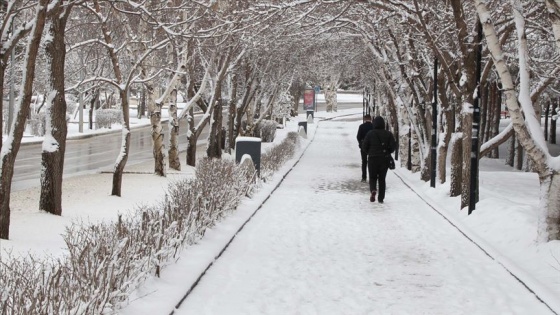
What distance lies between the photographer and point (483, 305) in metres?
7.71

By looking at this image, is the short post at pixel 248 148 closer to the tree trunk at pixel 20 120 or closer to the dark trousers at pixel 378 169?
the dark trousers at pixel 378 169

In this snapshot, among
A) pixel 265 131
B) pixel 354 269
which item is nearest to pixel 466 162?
pixel 354 269

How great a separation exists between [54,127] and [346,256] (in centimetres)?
626

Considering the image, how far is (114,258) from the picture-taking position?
6273mm

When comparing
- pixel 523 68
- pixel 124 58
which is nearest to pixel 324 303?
pixel 523 68

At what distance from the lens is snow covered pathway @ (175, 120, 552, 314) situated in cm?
760

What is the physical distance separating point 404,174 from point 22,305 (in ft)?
68.4

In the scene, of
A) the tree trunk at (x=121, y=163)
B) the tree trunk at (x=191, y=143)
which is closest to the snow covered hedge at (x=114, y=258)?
the tree trunk at (x=121, y=163)

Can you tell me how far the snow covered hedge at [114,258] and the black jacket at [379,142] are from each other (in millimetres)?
3572

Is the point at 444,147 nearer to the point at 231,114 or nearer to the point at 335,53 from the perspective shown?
the point at 231,114

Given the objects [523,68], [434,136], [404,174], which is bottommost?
[404,174]

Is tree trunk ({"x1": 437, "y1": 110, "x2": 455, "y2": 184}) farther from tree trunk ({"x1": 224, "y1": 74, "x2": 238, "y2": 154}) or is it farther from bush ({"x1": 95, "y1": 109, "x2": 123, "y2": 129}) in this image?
bush ({"x1": 95, "y1": 109, "x2": 123, "y2": 129})

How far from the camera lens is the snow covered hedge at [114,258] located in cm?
540

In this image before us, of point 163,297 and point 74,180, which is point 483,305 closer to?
point 163,297
